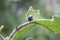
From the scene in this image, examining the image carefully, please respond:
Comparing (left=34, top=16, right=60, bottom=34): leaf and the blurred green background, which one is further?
the blurred green background

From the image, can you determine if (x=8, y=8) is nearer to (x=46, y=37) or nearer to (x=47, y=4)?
(x=47, y=4)

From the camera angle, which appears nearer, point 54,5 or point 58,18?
point 58,18

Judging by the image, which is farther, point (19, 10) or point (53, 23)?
point (19, 10)

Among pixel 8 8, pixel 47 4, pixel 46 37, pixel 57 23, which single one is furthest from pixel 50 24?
pixel 8 8

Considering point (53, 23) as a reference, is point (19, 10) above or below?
below

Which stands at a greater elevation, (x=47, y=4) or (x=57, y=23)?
(x=57, y=23)

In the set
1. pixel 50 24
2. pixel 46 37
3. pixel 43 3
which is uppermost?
pixel 50 24

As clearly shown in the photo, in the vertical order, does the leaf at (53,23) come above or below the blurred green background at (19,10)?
above

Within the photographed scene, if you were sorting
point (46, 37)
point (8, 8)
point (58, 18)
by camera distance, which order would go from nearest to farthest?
point (58, 18)
point (46, 37)
point (8, 8)

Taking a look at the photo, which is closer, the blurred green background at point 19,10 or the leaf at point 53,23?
the leaf at point 53,23

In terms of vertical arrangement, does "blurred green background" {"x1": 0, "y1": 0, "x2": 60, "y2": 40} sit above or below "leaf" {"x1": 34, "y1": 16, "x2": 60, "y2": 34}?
below

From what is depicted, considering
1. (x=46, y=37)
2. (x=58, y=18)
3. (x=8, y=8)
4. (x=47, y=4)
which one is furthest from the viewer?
(x=8, y=8)
